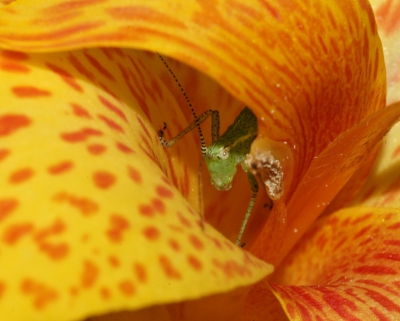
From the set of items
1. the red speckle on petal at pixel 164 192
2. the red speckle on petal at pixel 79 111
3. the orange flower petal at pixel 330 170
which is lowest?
the red speckle on petal at pixel 164 192

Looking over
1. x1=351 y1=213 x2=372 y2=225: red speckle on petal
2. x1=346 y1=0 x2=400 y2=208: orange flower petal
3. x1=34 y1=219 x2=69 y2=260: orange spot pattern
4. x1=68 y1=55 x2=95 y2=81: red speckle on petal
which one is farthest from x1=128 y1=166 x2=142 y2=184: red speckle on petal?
x1=346 y1=0 x2=400 y2=208: orange flower petal

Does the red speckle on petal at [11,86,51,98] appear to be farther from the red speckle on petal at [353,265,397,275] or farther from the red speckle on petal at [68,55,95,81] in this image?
the red speckle on petal at [353,265,397,275]

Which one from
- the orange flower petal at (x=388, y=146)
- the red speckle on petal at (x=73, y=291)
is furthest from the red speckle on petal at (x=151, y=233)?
the orange flower petal at (x=388, y=146)

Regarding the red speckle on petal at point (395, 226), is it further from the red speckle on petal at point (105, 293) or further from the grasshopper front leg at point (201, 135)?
the red speckle on petal at point (105, 293)

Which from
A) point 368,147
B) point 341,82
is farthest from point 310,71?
point 368,147

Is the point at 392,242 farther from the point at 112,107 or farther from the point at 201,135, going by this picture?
the point at 112,107

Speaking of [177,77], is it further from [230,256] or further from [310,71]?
[230,256]
